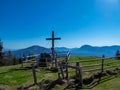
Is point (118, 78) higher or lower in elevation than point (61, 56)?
lower

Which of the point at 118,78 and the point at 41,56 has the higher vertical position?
the point at 41,56

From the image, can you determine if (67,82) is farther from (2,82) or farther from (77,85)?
(2,82)

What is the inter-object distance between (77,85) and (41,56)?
1366 centimetres

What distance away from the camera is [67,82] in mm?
17109

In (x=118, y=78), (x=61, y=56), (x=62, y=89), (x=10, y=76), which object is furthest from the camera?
(x=61, y=56)

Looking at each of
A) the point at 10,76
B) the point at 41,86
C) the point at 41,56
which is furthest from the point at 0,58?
the point at 41,86

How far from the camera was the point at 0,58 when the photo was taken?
39.8m

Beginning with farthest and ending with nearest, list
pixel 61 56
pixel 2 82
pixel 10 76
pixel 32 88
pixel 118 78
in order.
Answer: pixel 61 56 < pixel 10 76 < pixel 2 82 < pixel 118 78 < pixel 32 88

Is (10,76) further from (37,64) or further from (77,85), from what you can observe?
(77,85)

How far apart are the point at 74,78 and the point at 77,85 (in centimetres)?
172

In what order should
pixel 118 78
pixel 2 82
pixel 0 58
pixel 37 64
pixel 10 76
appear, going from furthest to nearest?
1. pixel 0 58
2. pixel 37 64
3. pixel 10 76
4. pixel 2 82
5. pixel 118 78

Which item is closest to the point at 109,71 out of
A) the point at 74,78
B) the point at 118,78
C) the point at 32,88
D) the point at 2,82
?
the point at 118,78

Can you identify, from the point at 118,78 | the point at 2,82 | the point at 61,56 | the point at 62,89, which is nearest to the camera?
the point at 62,89

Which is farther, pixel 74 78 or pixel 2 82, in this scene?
pixel 2 82
